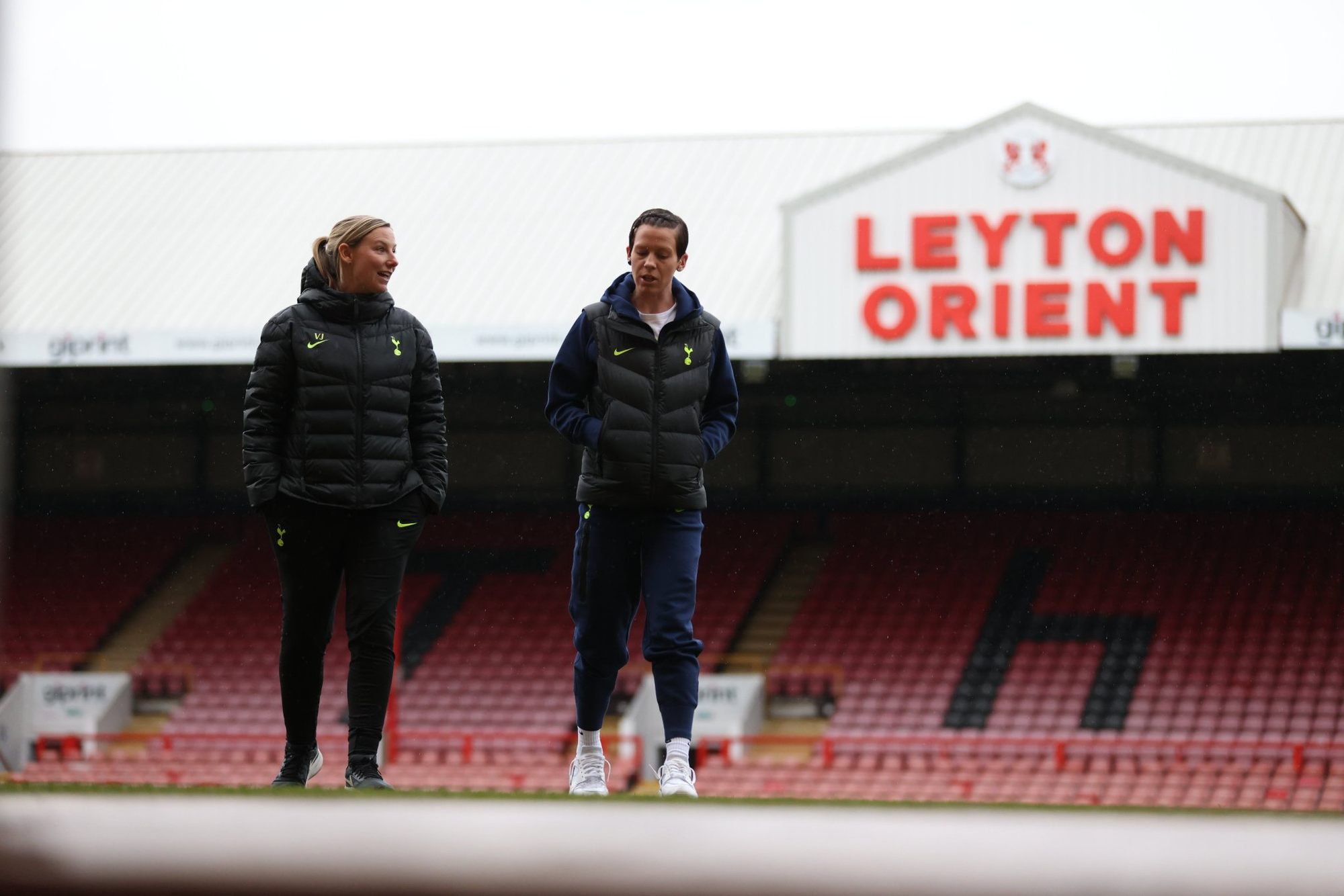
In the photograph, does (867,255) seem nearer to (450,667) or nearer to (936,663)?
(936,663)

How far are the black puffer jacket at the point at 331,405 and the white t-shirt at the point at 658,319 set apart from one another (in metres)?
0.61

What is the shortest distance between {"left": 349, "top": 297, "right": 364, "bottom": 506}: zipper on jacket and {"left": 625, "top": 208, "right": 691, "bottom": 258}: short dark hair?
75 cm

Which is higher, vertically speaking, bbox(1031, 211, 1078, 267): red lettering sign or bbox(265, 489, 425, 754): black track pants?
bbox(1031, 211, 1078, 267): red lettering sign

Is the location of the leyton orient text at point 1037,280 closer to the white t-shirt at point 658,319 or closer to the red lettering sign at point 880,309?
the red lettering sign at point 880,309

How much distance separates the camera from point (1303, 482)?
704 inches

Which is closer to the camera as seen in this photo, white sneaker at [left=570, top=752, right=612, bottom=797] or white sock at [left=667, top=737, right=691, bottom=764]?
white sock at [left=667, top=737, right=691, bottom=764]

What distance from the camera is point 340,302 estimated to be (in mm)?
3957

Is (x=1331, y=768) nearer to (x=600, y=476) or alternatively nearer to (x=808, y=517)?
(x=808, y=517)

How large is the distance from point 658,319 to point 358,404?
2.65ft

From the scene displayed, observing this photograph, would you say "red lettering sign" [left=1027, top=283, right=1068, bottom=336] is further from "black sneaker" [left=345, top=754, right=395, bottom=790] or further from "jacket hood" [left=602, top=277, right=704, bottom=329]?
"black sneaker" [left=345, top=754, right=395, bottom=790]

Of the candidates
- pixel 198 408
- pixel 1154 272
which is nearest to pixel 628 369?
pixel 1154 272

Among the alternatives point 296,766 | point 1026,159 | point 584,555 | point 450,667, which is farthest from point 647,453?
point 450,667

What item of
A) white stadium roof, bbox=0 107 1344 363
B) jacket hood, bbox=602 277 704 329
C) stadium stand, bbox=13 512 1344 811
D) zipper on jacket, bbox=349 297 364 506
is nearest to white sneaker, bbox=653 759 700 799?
zipper on jacket, bbox=349 297 364 506

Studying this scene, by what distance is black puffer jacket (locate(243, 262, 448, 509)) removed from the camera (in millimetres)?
3877
